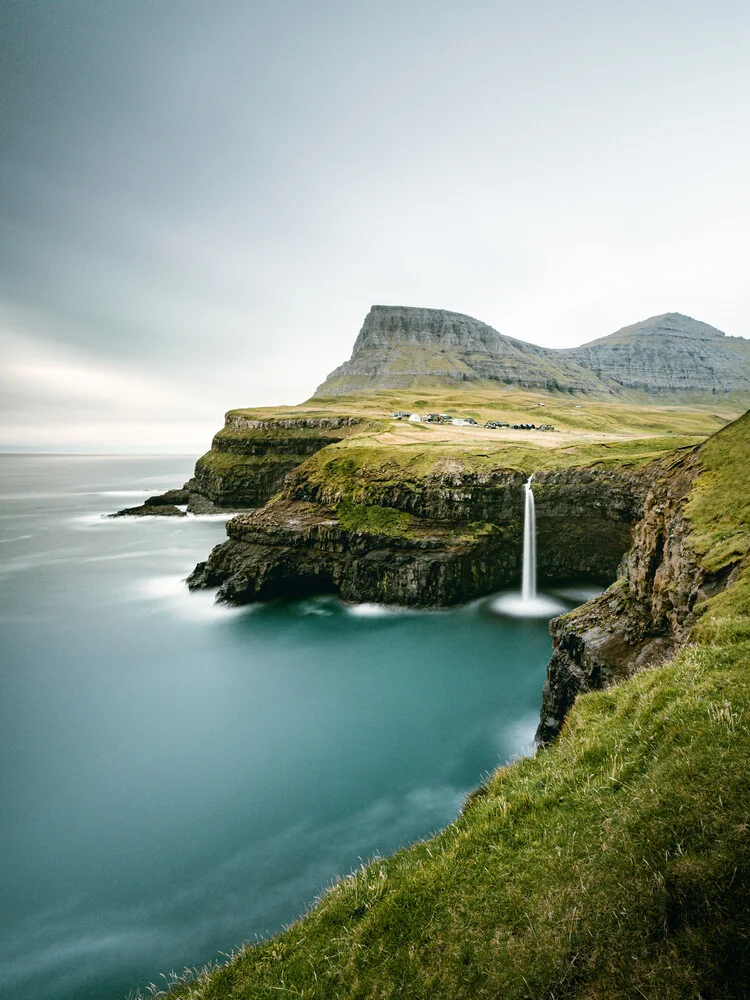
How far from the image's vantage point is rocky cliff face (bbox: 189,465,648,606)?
44.9 meters

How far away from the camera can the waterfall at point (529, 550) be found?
4747 centimetres

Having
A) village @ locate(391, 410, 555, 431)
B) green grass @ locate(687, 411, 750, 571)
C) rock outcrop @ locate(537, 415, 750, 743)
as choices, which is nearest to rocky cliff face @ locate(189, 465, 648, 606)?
rock outcrop @ locate(537, 415, 750, 743)

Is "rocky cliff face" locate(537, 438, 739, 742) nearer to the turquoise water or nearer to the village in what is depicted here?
the turquoise water

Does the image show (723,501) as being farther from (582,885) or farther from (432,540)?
(432,540)

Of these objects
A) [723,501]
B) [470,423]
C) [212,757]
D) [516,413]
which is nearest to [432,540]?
[212,757]

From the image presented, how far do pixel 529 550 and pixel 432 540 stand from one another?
1176cm

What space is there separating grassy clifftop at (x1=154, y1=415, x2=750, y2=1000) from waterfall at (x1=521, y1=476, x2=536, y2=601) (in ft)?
124

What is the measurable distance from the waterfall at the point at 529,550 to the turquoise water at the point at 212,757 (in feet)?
15.0

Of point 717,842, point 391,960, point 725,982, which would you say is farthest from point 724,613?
point 391,960

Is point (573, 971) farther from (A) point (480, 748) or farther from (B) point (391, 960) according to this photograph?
(A) point (480, 748)

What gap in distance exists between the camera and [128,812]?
68.1 feet

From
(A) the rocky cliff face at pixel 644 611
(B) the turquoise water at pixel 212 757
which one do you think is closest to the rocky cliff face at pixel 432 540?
(B) the turquoise water at pixel 212 757

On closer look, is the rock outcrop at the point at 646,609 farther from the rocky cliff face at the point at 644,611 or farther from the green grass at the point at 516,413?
the green grass at the point at 516,413

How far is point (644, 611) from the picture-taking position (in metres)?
19.0
